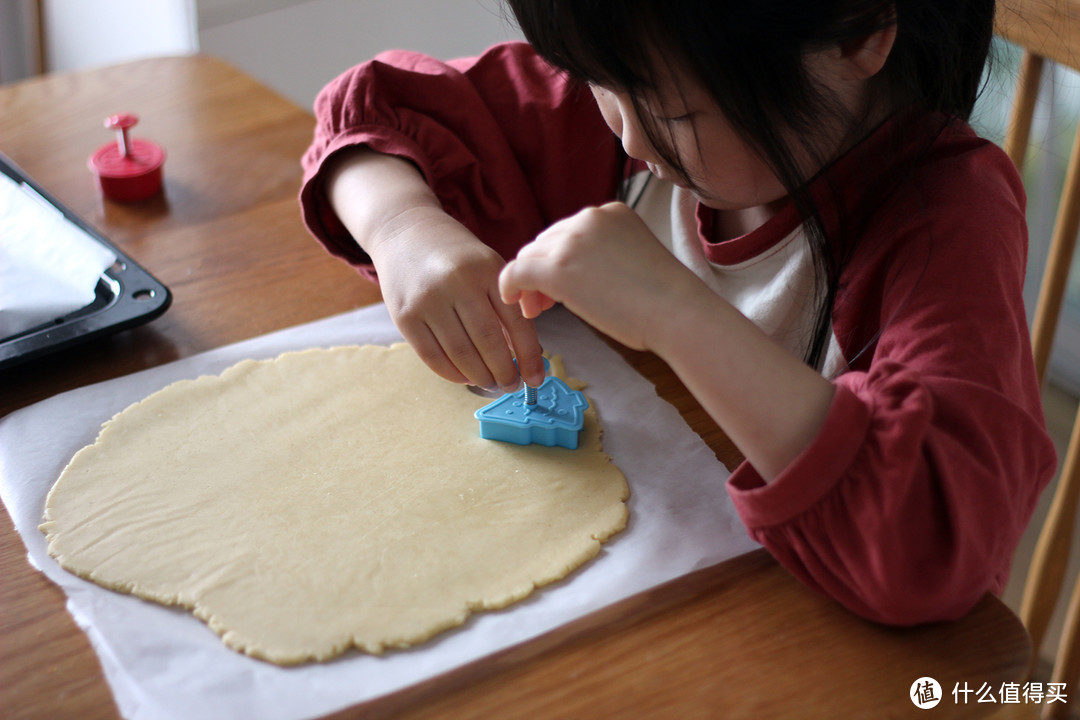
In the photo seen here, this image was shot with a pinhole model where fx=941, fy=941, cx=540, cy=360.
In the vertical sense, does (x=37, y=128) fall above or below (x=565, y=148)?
below

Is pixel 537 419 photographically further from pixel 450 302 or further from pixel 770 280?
pixel 770 280

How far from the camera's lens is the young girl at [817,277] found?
21.1 inches

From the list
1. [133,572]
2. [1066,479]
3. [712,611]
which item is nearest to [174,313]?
[133,572]

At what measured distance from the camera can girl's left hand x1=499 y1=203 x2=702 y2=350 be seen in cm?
58

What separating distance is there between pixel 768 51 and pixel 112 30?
1.82 meters

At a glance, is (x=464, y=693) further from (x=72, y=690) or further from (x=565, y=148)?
(x=565, y=148)

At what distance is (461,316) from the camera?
0.71m

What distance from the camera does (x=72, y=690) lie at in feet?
1.73

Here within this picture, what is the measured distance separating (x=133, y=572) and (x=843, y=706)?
0.43 m

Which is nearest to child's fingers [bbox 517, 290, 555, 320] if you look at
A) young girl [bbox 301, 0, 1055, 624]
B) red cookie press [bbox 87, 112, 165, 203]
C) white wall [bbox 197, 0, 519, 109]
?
young girl [bbox 301, 0, 1055, 624]

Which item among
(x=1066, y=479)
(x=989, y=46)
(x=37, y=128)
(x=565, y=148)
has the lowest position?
(x=1066, y=479)

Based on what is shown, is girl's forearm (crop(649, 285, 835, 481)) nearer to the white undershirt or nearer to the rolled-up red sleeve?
the white undershirt

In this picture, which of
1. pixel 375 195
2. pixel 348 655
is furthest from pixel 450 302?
pixel 348 655

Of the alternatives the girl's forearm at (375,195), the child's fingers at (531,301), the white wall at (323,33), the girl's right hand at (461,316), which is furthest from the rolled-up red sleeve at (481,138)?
the white wall at (323,33)
